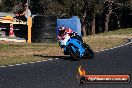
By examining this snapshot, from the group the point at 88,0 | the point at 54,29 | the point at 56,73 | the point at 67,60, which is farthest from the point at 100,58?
the point at 88,0

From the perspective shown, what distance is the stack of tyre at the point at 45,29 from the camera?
23703mm

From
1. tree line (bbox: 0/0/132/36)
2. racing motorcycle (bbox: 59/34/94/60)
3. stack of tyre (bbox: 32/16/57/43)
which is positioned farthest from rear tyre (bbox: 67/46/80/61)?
tree line (bbox: 0/0/132/36)

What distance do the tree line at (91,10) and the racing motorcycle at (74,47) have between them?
34548 mm

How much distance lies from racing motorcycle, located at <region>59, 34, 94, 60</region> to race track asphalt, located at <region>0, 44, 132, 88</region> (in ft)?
0.87

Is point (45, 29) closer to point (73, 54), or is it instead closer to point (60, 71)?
point (73, 54)

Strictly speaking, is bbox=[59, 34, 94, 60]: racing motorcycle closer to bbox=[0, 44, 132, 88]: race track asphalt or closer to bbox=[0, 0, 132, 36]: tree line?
bbox=[0, 44, 132, 88]: race track asphalt

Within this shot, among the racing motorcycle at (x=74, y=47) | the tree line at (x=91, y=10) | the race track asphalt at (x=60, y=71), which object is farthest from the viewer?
the tree line at (x=91, y=10)

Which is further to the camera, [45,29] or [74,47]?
[45,29]

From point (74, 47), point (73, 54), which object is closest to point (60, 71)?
point (73, 54)

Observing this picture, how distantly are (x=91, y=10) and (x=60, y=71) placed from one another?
3842 centimetres

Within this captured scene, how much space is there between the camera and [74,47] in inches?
615

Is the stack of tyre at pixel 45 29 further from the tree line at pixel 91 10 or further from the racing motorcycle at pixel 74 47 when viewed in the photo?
the tree line at pixel 91 10

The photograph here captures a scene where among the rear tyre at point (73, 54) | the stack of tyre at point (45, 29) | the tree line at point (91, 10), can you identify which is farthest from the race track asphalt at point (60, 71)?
the tree line at point (91, 10)

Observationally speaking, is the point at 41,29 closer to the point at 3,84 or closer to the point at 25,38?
the point at 25,38
